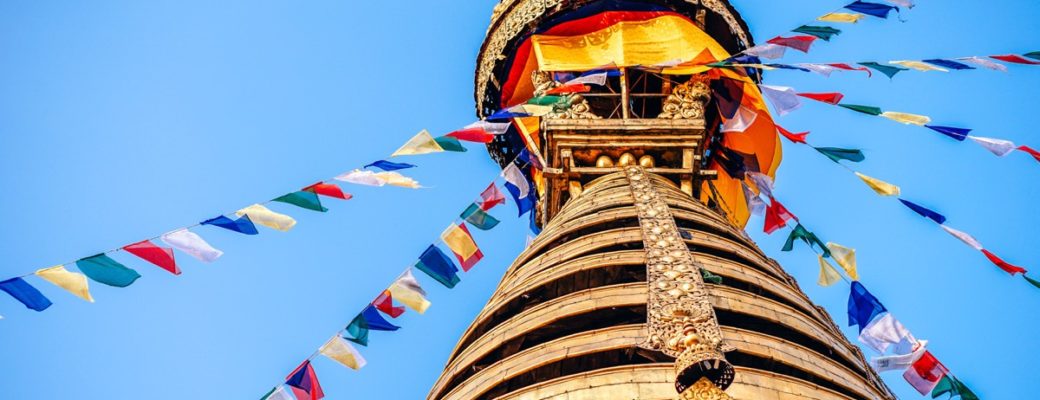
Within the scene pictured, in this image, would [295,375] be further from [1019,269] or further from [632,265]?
[1019,269]

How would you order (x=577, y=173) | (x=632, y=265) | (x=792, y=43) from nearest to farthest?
(x=632, y=265) < (x=792, y=43) < (x=577, y=173)

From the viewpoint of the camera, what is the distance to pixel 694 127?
760 inches

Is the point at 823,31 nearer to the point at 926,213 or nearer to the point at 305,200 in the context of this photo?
the point at 926,213

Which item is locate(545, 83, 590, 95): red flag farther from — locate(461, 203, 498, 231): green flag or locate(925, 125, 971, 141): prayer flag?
locate(925, 125, 971, 141): prayer flag

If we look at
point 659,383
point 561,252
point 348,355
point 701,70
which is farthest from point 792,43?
point 659,383

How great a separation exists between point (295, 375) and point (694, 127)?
8.87 metres

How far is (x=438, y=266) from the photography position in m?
15.6

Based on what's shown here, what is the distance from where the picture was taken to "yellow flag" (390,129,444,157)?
48.7 ft

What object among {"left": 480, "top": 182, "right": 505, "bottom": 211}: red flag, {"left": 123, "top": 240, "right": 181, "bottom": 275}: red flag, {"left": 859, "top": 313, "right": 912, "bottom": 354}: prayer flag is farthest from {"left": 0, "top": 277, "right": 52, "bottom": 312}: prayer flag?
{"left": 859, "top": 313, "right": 912, "bottom": 354}: prayer flag

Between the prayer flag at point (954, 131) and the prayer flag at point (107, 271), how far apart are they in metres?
10.2

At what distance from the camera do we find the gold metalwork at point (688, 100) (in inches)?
779

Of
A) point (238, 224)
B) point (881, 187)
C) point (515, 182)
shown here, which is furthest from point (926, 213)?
point (238, 224)

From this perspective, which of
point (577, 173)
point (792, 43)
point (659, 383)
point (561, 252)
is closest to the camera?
point (659, 383)

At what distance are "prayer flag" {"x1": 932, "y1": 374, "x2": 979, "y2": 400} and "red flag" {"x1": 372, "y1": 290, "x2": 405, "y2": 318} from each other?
635 centimetres
